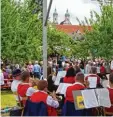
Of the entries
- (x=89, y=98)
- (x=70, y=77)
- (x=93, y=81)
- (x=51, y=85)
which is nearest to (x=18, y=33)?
(x=51, y=85)

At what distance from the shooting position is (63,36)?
2288 inches

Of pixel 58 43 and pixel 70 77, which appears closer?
pixel 70 77

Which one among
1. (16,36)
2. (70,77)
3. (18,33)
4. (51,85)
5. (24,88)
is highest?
(18,33)

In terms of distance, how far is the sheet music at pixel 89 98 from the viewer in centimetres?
873

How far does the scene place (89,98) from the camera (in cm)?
880

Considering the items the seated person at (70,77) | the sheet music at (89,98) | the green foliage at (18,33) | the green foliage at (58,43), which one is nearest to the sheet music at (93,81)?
the seated person at (70,77)

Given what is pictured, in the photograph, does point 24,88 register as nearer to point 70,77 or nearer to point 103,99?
point 70,77

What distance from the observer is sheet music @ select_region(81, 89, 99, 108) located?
8.73 metres

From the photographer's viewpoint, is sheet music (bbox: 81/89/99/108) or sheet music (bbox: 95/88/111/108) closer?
sheet music (bbox: 81/89/99/108)

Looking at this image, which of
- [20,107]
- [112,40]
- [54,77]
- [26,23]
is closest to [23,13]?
[26,23]

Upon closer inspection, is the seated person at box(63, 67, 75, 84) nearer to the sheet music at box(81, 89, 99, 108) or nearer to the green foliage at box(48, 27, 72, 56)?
the sheet music at box(81, 89, 99, 108)

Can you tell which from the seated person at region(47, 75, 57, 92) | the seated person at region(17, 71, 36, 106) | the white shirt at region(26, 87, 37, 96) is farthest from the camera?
the seated person at region(47, 75, 57, 92)

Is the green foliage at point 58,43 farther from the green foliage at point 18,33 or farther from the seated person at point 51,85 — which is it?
the seated person at point 51,85

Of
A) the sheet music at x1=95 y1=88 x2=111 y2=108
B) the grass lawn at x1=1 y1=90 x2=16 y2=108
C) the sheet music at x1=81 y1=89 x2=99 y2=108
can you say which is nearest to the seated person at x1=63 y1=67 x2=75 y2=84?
the sheet music at x1=95 y1=88 x2=111 y2=108
